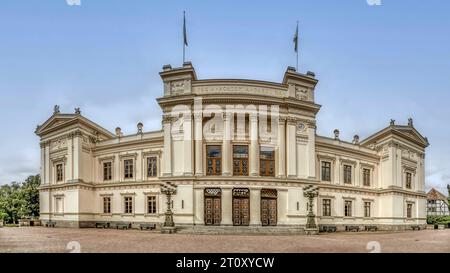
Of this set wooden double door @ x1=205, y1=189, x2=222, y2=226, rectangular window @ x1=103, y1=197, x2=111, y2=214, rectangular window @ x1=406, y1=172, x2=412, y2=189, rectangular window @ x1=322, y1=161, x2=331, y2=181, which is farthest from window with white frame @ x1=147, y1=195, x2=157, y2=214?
rectangular window @ x1=406, y1=172, x2=412, y2=189

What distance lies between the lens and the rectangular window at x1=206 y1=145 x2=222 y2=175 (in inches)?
1016

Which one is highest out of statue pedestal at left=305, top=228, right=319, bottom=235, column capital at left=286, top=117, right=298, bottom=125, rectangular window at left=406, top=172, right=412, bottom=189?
column capital at left=286, top=117, right=298, bottom=125

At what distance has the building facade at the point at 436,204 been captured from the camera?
165ft

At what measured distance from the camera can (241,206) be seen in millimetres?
25500

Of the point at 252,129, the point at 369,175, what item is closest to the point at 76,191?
the point at 252,129

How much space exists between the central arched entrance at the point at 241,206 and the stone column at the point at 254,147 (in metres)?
1.55

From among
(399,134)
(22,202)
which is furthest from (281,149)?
(22,202)

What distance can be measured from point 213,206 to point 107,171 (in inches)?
450

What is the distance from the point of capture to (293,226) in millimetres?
25578

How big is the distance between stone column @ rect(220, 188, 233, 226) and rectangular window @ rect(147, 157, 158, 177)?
664cm

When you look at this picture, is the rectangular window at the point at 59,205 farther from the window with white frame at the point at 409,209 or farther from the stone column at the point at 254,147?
the window with white frame at the point at 409,209

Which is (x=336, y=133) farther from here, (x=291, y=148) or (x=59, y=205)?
(x=59, y=205)

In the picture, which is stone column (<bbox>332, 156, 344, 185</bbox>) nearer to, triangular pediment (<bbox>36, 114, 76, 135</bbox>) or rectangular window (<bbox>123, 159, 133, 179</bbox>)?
rectangular window (<bbox>123, 159, 133, 179</bbox>)
